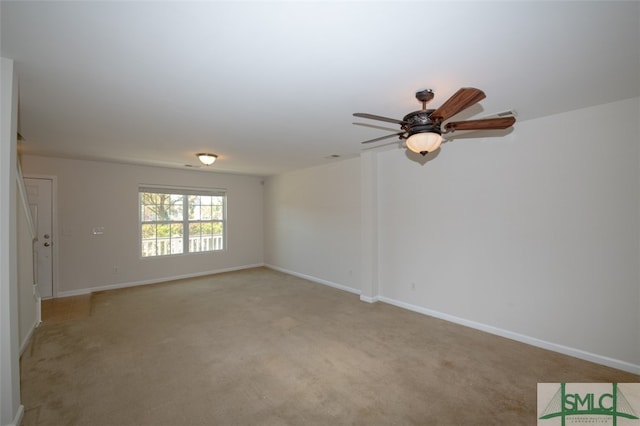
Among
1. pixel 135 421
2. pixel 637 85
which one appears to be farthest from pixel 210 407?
pixel 637 85

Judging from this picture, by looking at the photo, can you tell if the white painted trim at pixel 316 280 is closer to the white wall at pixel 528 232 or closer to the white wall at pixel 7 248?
the white wall at pixel 528 232

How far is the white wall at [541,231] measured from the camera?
2.53 meters

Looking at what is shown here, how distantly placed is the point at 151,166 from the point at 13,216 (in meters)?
4.14

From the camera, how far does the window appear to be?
5754 millimetres

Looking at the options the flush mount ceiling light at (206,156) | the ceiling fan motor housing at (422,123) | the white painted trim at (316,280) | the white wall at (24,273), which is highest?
the flush mount ceiling light at (206,156)

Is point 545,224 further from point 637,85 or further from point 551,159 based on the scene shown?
point 637,85

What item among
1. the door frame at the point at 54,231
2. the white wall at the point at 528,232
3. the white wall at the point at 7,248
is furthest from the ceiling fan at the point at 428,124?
the door frame at the point at 54,231

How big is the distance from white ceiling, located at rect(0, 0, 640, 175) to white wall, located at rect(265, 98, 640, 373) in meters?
0.41

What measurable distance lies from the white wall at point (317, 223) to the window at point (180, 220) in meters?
1.26

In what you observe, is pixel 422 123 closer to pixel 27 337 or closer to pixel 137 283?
pixel 27 337

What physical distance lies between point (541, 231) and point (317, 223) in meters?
3.70

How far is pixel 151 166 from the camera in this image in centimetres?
563

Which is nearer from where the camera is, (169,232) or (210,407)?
(210,407)

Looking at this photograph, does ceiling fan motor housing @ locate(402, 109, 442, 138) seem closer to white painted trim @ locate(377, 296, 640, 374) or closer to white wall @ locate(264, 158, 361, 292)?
white painted trim @ locate(377, 296, 640, 374)
